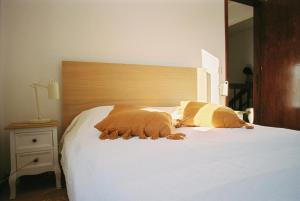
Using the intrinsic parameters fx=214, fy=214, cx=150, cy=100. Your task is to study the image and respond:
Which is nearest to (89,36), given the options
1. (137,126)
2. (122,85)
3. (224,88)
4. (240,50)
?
(122,85)

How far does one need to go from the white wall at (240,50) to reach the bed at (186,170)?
12.6 feet

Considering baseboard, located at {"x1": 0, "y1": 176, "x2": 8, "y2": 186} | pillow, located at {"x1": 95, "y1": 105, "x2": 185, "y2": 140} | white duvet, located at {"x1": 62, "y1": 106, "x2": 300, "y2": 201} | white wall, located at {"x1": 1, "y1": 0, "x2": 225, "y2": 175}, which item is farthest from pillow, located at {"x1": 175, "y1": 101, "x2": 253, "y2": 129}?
baseboard, located at {"x1": 0, "y1": 176, "x2": 8, "y2": 186}

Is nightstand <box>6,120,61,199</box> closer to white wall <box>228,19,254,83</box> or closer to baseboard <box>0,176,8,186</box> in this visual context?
baseboard <box>0,176,8,186</box>

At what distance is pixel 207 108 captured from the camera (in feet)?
6.32

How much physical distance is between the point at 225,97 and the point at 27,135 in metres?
2.55

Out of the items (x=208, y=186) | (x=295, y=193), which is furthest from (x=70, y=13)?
(x=295, y=193)

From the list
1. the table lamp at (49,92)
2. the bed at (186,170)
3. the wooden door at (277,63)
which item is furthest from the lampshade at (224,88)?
the table lamp at (49,92)

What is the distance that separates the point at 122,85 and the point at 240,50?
3626 millimetres

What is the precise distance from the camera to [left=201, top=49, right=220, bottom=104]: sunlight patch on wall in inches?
116

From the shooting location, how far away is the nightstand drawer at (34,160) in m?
1.63

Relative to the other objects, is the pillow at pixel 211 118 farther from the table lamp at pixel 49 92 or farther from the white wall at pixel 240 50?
the white wall at pixel 240 50

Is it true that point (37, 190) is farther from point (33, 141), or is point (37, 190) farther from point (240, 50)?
point (240, 50)

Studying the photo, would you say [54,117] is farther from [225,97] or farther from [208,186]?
[225,97]

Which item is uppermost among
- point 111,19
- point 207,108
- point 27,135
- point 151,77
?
point 111,19
